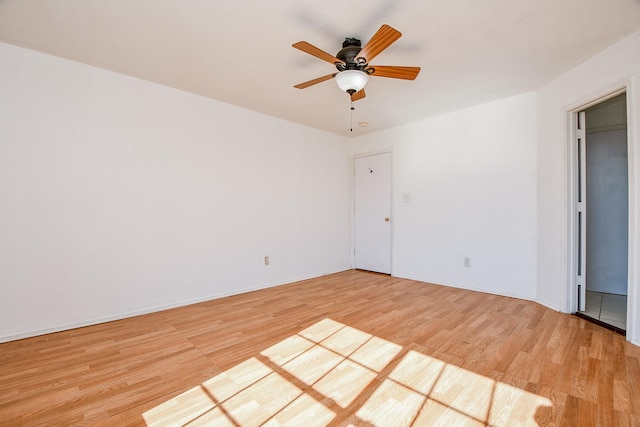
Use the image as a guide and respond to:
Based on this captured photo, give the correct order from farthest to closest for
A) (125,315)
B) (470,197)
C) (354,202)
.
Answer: (354,202)
(470,197)
(125,315)

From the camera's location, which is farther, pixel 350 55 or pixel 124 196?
pixel 124 196

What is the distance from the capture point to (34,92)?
8.55ft

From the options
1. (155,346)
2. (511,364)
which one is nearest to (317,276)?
(155,346)

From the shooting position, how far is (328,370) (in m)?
2.02

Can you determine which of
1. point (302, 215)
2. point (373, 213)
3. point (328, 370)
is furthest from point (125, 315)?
point (373, 213)

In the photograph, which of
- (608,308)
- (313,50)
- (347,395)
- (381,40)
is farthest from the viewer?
(608,308)

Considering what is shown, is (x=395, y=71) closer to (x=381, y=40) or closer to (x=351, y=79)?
(x=351, y=79)

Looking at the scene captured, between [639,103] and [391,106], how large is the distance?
7.66 ft

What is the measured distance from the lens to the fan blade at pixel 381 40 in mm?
1808

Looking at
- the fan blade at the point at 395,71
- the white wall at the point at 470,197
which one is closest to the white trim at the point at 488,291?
the white wall at the point at 470,197

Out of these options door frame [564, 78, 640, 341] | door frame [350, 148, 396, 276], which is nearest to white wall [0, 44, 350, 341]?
door frame [350, 148, 396, 276]

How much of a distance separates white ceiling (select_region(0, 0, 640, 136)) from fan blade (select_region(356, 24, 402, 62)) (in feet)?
0.82

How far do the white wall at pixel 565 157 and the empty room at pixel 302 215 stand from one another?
0.02 m

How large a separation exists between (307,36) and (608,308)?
4262mm
